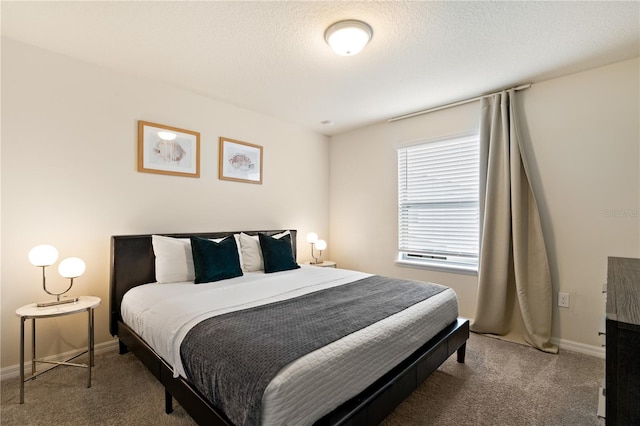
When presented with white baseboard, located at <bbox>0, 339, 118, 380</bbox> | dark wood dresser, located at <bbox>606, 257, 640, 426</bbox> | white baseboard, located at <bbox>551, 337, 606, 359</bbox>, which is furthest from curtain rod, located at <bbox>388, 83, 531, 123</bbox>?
white baseboard, located at <bbox>0, 339, 118, 380</bbox>

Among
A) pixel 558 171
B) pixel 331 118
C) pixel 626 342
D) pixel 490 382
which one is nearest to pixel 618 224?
pixel 558 171

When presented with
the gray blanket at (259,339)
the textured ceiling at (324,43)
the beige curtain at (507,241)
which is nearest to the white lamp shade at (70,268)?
the gray blanket at (259,339)

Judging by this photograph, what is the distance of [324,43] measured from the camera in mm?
2211

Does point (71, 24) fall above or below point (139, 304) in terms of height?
above

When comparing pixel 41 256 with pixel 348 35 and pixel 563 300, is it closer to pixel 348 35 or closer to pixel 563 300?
pixel 348 35

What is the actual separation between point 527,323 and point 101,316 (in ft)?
12.6

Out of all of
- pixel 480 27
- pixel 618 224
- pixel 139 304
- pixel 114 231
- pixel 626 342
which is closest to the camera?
pixel 626 342

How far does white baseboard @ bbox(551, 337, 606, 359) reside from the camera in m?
2.52

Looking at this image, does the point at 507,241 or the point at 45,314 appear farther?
the point at 507,241

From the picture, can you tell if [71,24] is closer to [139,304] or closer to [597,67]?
[139,304]

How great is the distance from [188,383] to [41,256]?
1.50 metres

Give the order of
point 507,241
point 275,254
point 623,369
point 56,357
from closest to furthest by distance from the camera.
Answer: point 623,369 → point 56,357 → point 507,241 → point 275,254

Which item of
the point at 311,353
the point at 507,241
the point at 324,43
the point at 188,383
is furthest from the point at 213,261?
the point at 507,241

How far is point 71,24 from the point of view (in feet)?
6.66
